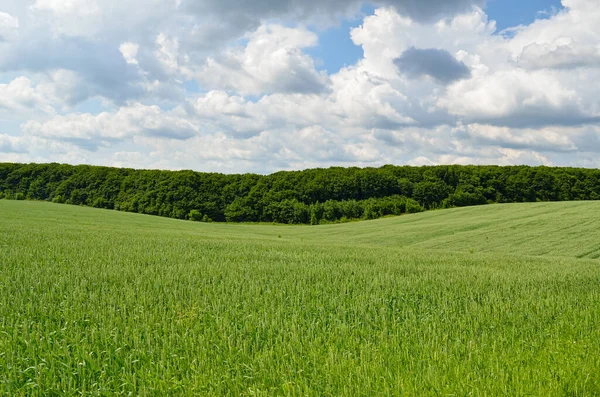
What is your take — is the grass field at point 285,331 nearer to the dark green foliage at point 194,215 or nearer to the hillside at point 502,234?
the hillside at point 502,234

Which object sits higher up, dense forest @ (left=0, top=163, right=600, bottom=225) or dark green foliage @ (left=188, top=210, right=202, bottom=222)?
dense forest @ (left=0, top=163, right=600, bottom=225)

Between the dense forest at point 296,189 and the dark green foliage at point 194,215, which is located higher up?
the dense forest at point 296,189

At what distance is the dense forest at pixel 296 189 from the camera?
72.9m

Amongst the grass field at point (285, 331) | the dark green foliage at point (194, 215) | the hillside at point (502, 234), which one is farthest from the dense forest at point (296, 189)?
the grass field at point (285, 331)

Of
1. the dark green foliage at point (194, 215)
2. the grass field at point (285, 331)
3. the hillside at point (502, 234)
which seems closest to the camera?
the grass field at point (285, 331)

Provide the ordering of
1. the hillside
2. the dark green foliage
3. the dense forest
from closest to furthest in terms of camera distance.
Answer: the hillside < the dense forest < the dark green foliage

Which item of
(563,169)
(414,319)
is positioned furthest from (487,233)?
(563,169)

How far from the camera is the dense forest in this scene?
72938 mm

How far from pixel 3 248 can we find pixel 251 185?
67309mm

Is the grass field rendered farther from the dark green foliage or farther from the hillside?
the dark green foliage

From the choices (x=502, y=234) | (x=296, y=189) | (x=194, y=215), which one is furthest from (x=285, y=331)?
(x=194, y=215)

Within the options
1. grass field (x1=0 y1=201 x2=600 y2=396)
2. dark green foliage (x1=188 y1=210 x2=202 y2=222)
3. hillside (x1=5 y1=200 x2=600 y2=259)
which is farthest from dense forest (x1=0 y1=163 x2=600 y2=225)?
grass field (x1=0 y1=201 x2=600 y2=396)

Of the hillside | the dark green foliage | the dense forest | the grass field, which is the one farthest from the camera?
the dark green foliage

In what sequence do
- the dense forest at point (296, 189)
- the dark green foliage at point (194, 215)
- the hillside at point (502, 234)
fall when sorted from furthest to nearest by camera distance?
the dark green foliage at point (194, 215), the dense forest at point (296, 189), the hillside at point (502, 234)
